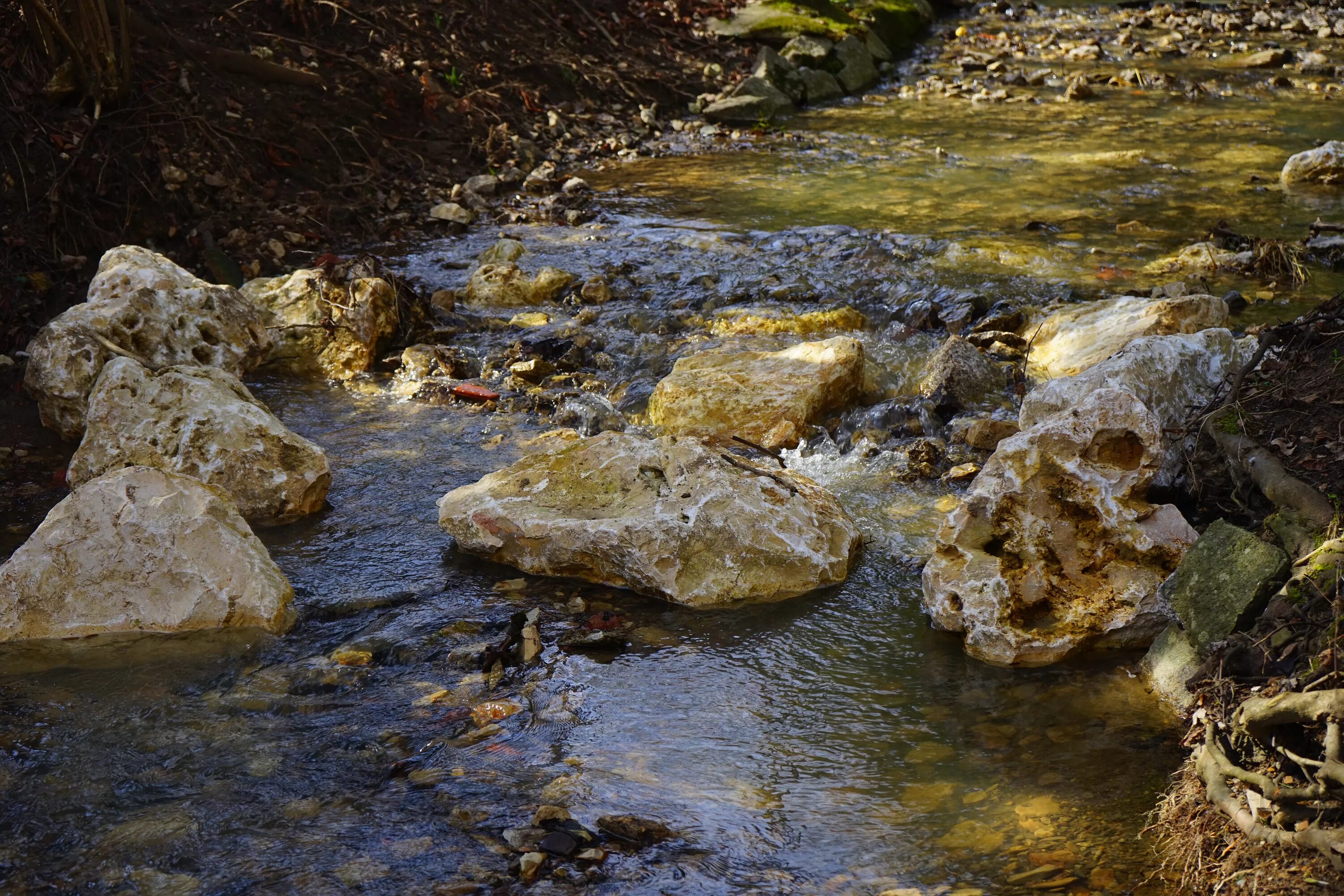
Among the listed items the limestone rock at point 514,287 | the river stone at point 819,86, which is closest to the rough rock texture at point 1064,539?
the limestone rock at point 514,287

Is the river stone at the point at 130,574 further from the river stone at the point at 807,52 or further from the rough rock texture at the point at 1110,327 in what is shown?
the river stone at the point at 807,52

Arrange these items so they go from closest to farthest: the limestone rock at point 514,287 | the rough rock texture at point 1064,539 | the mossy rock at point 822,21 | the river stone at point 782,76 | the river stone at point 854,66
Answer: the rough rock texture at point 1064,539
the limestone rock at point 514,287
the river stone at point 782,76
the river stone at point 854,66
the mossy rock at point 822,21

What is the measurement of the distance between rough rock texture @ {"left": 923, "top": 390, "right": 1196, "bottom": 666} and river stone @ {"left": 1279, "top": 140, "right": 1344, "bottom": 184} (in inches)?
245

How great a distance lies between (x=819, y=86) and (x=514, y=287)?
737 centimetres

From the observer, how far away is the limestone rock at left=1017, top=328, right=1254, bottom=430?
4863 millimetres

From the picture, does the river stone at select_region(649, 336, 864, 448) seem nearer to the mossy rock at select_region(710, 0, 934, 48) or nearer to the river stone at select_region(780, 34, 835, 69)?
the river stone at select_region(780, 34, 835, 69)

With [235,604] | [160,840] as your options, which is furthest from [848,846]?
[235,604]

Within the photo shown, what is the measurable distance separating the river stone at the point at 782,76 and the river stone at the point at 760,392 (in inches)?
322

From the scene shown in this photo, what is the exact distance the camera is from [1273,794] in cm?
276

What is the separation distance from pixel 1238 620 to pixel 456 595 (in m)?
2.75

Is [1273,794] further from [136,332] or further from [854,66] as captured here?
[854,66]

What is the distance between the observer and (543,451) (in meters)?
5.44

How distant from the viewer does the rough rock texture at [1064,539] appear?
394 cm

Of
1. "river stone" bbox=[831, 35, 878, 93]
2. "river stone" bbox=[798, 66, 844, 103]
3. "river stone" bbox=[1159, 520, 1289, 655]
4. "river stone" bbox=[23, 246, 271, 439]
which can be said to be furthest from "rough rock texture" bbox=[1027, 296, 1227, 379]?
"river stone" bbox=[831, 35, 878, 93]
